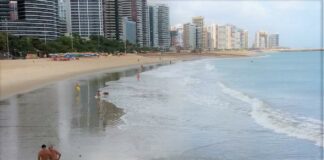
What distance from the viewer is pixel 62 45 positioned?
299 ft

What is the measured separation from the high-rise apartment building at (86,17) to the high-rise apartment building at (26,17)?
6727 millimetres

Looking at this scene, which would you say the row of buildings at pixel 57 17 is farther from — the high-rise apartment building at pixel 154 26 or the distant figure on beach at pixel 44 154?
the distant figure on beach at pixel 44 154

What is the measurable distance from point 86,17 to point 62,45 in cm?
790

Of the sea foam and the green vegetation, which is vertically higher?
the green vegetation

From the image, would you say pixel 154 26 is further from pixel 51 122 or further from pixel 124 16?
pixel 51 122

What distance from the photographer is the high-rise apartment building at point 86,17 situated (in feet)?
267

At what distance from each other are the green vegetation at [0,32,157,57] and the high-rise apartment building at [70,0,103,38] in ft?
8.35

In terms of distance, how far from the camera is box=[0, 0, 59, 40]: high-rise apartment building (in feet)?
317

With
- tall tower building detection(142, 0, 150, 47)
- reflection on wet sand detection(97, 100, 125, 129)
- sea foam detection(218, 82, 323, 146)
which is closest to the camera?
sea foam detection(218, 82, 323, 146)

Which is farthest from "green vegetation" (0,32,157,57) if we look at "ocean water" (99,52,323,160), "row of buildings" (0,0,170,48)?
"ocean water" (99,52,323,160)

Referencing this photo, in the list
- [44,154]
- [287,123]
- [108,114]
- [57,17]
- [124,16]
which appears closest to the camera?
[44,154]

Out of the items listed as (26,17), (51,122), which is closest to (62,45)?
(26,17)

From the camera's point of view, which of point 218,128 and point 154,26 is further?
point 154,26

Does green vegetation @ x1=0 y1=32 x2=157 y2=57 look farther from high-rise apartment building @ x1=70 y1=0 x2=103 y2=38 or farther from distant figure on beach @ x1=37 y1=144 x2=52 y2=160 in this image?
distant figure on beach @ x1=37 y1=144 x2=52 y2=160
